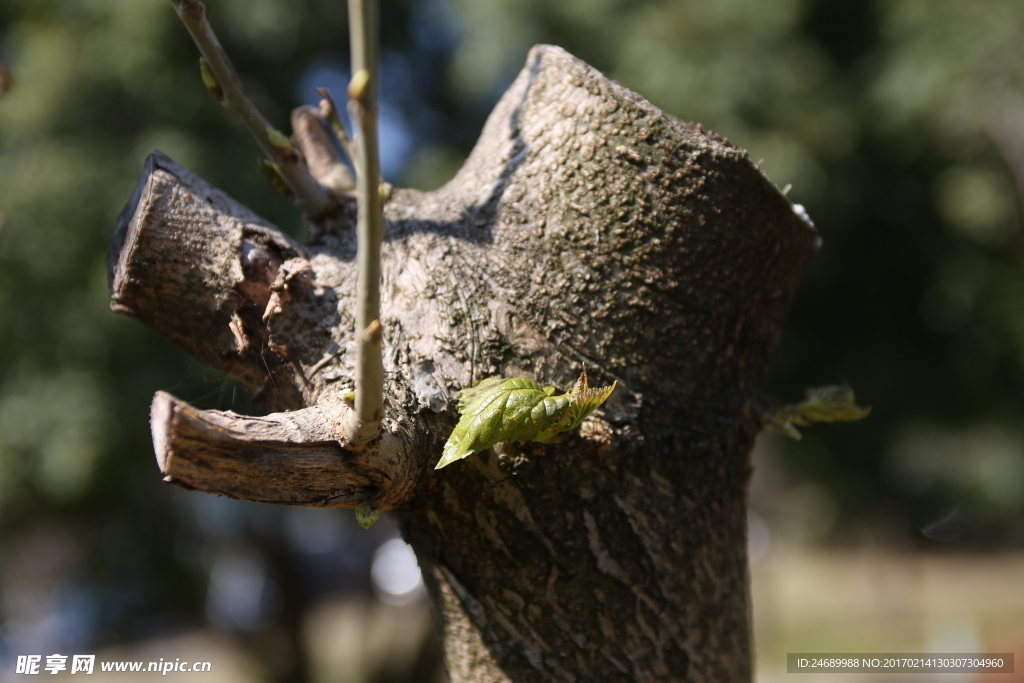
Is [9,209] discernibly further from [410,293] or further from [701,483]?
[701,483]

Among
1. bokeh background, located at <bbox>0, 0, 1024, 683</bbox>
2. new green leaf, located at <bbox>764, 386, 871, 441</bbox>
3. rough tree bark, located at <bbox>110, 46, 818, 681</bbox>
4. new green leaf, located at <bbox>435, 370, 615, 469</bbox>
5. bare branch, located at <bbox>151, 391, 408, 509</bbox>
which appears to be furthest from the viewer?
bokeh background, located at <bbox>0, 0, 1024, 683</bbox>

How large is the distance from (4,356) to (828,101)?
6.17 m

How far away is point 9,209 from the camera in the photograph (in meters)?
4.52

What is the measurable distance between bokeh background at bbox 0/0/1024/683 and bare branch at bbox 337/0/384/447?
324cm

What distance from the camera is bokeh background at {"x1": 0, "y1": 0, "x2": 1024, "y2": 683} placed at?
4.68 m

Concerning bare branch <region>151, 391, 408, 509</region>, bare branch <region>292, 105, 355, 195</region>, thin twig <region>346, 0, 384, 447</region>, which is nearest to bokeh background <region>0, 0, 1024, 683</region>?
bare branch <region>292, 105, 355, 195</region>

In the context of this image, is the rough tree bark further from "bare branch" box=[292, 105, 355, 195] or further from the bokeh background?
the bokeh background

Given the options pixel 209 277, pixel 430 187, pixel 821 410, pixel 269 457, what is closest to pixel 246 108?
pixel 209 277

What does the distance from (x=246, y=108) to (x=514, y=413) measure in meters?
0.71

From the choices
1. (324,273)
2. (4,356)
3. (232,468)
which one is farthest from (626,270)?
(4,356)

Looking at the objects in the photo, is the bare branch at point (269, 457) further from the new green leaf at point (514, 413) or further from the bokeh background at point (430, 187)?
the bokeh background at point (430, 187)

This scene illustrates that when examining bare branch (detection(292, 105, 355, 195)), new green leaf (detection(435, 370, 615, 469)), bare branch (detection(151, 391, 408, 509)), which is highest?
bare branch (detection(292, 105, 355, 195))

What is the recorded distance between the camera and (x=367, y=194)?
77 cm

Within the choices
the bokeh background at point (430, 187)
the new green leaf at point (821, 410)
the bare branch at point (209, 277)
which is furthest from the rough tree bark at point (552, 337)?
the bokeh background at point (430, 187)
